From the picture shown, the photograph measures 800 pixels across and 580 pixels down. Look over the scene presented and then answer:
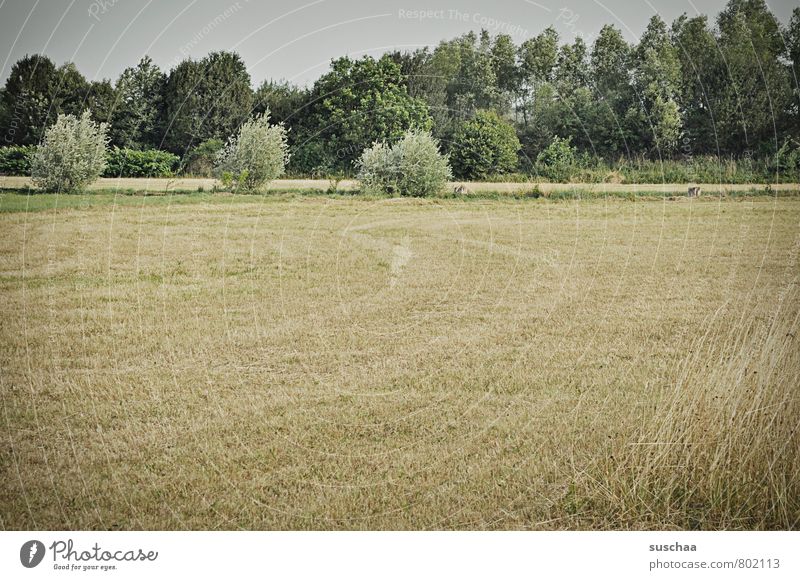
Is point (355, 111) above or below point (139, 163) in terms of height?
above

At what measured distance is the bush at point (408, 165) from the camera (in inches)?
261

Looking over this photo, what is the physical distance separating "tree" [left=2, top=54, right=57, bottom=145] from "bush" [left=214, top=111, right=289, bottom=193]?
1.53 metres

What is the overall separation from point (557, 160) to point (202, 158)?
328 centimetres

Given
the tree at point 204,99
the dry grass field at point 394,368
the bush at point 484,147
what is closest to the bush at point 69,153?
the dry grass field at point 394,368

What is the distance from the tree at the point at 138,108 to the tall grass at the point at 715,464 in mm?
4390

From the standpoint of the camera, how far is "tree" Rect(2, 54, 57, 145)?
16.1 ft

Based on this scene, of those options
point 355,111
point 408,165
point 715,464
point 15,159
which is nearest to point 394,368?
point 715,464

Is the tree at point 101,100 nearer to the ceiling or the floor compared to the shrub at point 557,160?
nearer to the ceiling

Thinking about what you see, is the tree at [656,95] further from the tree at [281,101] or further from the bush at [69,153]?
the bush at [69,153]

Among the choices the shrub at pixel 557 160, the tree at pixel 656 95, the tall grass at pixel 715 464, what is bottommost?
the tall grass at pixel 715 464

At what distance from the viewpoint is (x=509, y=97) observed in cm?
583

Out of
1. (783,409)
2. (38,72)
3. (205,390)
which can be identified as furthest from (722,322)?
(38,72)

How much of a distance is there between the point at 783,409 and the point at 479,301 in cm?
304

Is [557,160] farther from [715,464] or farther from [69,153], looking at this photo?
[69,153]
